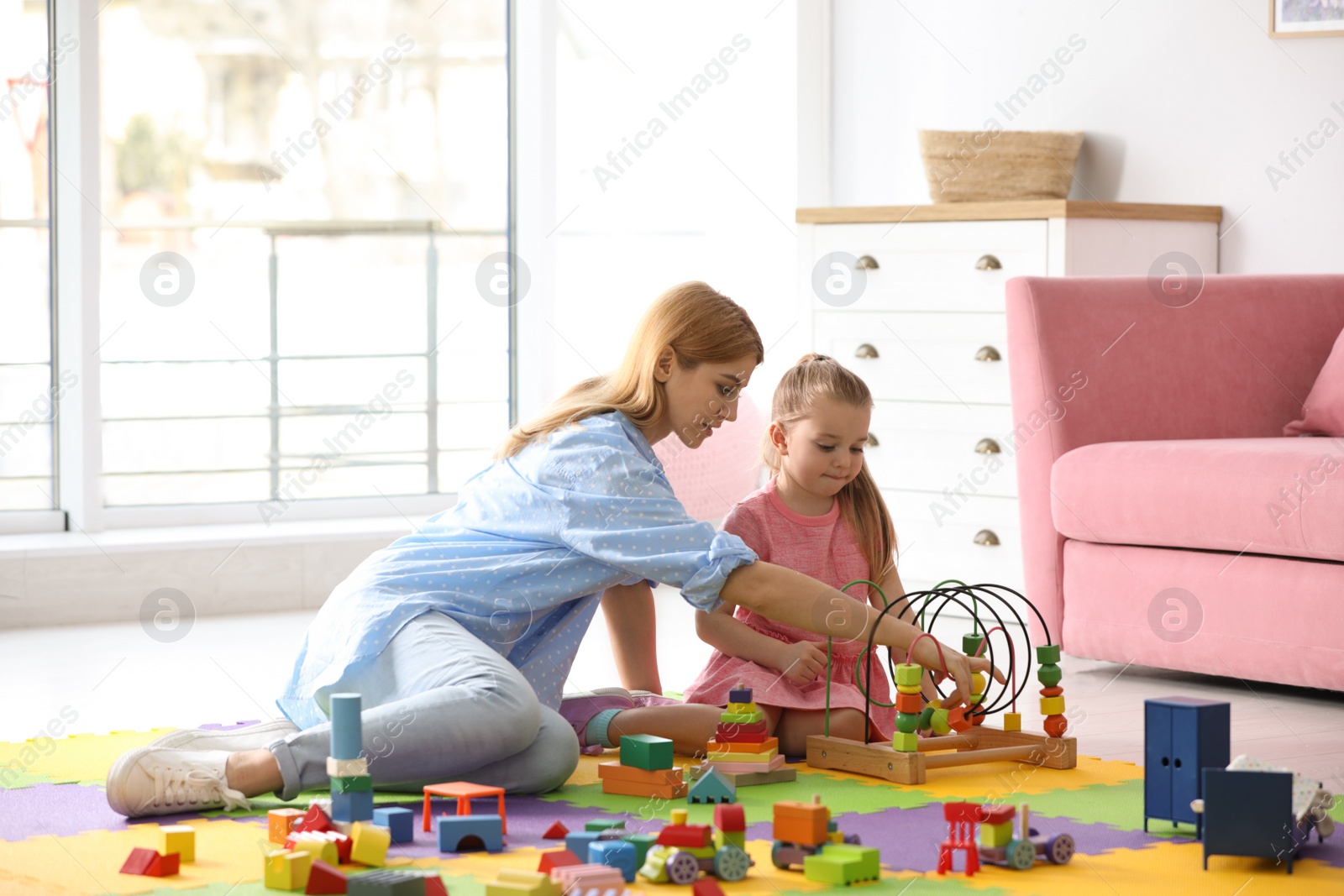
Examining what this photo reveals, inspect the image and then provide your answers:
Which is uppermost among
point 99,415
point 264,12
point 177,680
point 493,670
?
point 264,12

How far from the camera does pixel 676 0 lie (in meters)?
4.41

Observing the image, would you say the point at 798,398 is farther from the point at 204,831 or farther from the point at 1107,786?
the point at 204,831

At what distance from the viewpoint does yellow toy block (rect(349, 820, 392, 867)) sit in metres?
1.52

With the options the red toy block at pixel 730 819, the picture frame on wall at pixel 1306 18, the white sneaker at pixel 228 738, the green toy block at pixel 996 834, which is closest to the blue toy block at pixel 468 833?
the red toy block at pixel 730 819

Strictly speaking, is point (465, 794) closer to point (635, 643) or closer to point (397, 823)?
point (397, 823)

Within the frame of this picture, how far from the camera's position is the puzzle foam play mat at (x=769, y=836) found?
147cm

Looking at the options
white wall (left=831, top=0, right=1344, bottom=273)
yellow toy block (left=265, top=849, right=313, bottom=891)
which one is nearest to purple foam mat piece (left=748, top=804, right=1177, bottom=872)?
yellow toy block (left=265, top=849, right=313, bottom=891)

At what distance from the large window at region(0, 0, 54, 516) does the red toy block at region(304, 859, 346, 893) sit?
2.44m

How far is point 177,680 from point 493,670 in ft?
3.62

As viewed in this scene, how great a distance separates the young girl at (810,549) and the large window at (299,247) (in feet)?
6.43

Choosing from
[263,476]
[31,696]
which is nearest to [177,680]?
[31,696]

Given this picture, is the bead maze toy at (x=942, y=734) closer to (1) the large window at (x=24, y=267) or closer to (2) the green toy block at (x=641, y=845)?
(2) the green toy block at (x=641, y=845)

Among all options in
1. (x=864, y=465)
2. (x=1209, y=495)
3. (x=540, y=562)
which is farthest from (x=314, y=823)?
(x=1209, y=495)

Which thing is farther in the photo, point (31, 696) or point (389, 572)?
point (31, 696)
